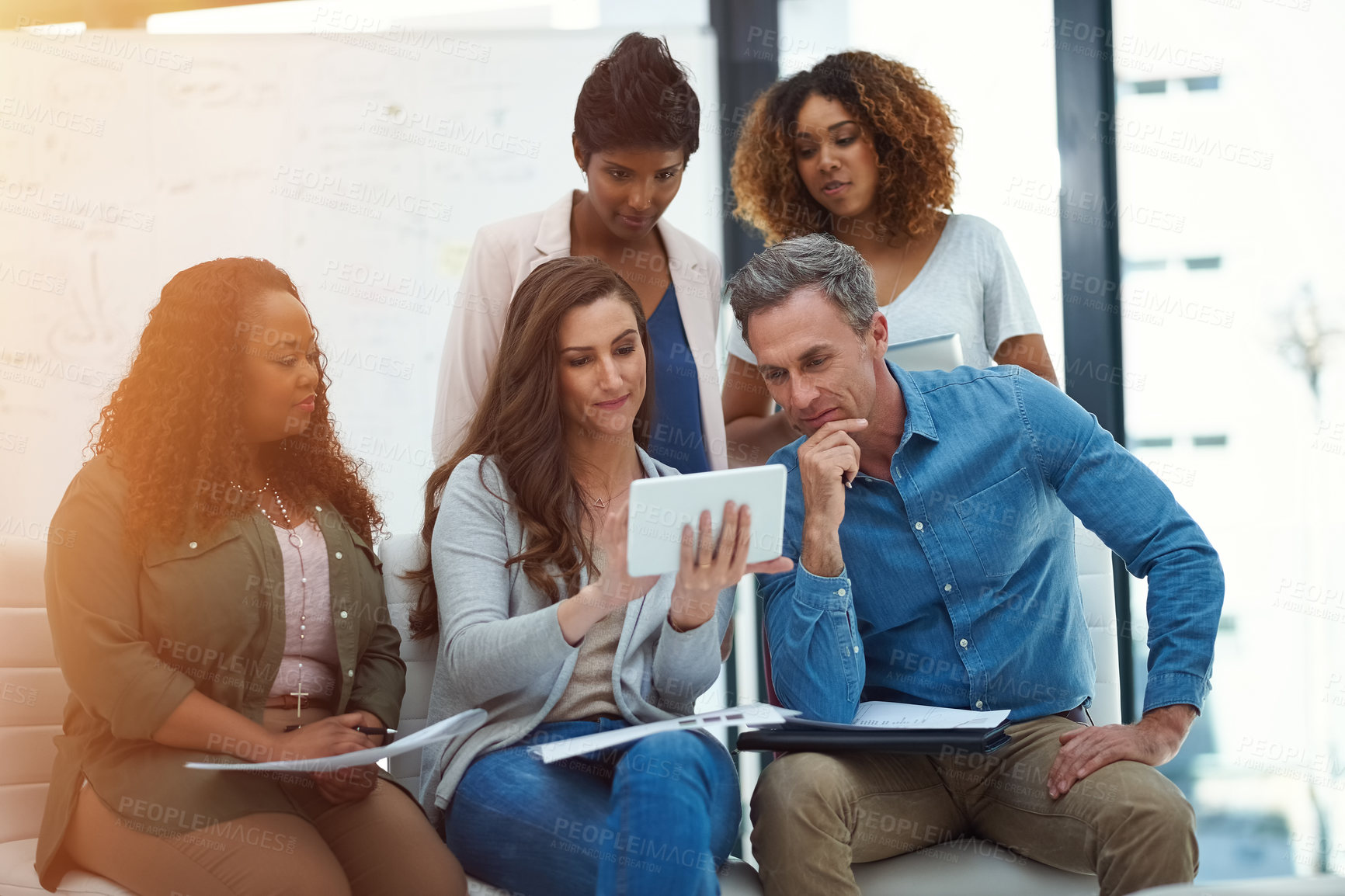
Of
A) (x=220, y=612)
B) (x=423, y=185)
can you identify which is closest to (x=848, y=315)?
(x=220, y=612)

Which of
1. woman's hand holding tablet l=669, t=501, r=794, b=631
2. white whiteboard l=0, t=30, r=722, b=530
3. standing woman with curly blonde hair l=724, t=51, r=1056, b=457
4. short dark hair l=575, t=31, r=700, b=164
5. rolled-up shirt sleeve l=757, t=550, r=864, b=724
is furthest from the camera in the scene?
white whiteboard l=0, t=30, r=722, b=530

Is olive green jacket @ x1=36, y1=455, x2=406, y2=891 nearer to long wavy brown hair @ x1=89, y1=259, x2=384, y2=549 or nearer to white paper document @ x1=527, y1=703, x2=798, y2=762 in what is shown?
long wavy brown hair @ x1=89, y1=259, x2=384, y2=549

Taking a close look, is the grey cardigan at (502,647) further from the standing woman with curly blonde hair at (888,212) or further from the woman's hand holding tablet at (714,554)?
the standing woman with curly blonde hair at (888,212)

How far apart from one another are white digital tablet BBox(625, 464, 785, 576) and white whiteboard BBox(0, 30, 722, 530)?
1.80 m

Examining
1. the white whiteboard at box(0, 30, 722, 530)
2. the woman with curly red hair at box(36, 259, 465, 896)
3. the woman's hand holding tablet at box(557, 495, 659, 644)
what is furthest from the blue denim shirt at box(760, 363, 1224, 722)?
the white whiteboard at box(0, 30, 722, 530)

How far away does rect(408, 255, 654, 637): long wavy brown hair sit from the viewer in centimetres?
184

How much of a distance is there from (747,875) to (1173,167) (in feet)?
7.48

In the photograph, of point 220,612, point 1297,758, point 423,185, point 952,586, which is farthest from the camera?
point 423,185

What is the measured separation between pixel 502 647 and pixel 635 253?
42.4 inches

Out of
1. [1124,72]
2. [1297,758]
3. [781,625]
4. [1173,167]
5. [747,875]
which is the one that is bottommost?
[1297,758]

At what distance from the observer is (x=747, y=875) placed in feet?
5.65

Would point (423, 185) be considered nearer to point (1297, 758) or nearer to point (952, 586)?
point (952, 586)

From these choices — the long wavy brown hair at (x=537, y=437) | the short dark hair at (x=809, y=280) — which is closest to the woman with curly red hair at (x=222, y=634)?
the long wavy brown hair at (x=537, y=437)

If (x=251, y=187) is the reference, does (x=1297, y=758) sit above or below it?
below
